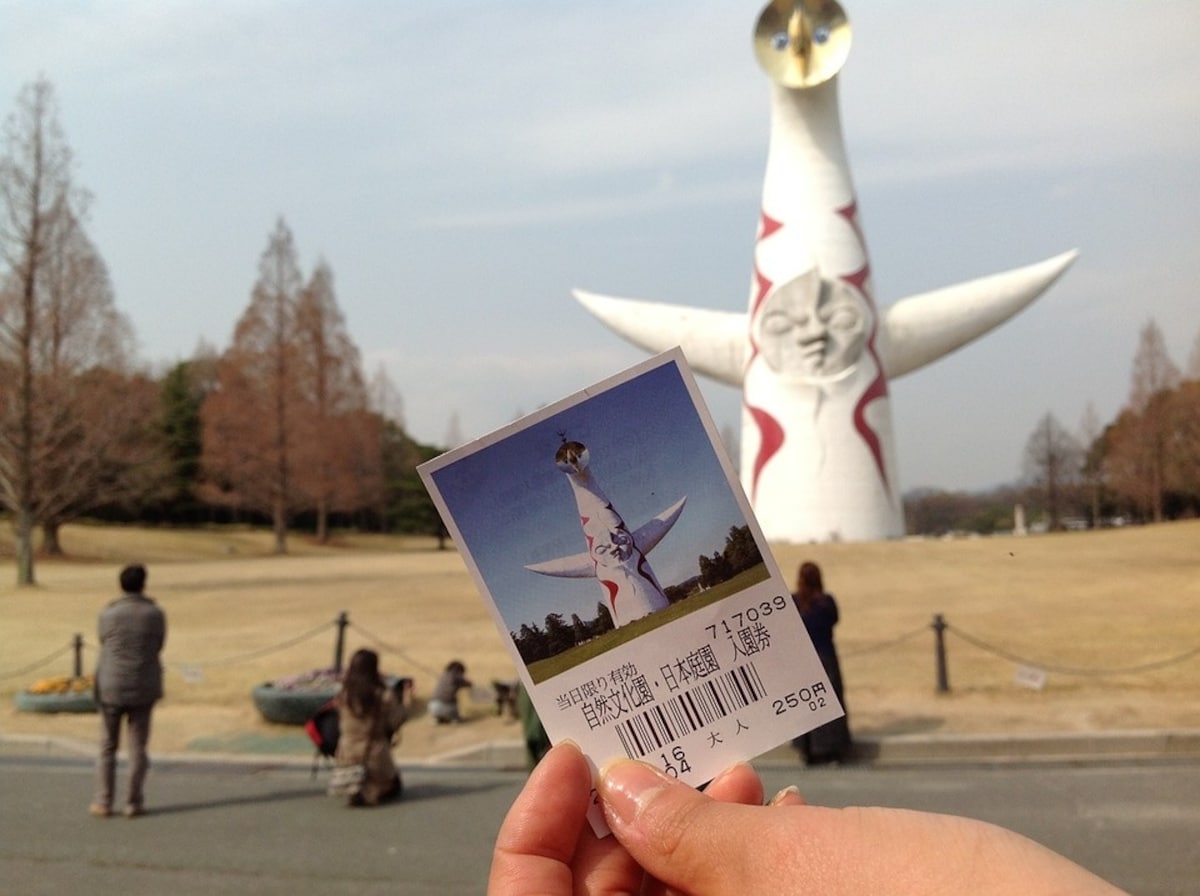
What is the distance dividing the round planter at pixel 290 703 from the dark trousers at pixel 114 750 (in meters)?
2.65

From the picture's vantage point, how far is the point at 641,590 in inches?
55.1

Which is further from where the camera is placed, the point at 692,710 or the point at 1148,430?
the point at 1148,430

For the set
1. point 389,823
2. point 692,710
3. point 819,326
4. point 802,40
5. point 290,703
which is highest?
point 802,40

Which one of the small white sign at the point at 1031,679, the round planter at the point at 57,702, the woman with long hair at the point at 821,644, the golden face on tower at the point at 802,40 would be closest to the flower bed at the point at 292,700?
the round planter at the point at 57,702

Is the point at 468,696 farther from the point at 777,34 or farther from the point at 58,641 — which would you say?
the point at 777,34

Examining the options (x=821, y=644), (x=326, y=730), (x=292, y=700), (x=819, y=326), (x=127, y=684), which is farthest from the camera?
(x=819, y=326)

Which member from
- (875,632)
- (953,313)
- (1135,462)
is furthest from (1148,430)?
(875,632)

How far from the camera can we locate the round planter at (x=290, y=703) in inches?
365

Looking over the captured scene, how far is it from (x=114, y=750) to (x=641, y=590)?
631 cm

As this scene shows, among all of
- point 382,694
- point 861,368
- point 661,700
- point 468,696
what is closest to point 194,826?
point 382,694

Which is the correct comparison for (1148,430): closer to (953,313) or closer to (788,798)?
(953,313)

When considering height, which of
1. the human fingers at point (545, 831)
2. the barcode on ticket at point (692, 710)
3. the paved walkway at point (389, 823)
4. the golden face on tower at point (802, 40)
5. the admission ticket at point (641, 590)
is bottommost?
the paved walkway at point (389, 823)

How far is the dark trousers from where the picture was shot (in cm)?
647

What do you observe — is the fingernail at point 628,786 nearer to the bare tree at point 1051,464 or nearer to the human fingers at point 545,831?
the human fingers at point 545,831
